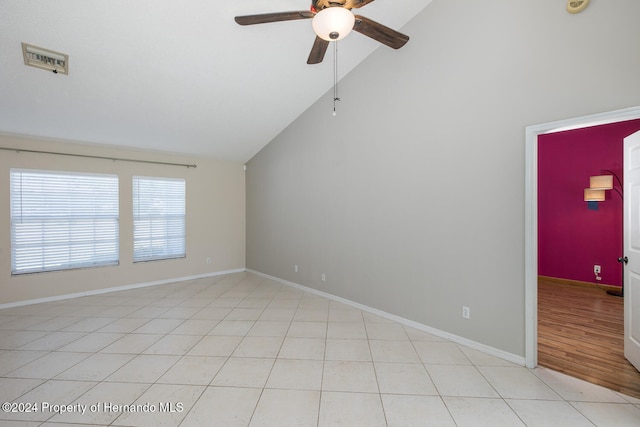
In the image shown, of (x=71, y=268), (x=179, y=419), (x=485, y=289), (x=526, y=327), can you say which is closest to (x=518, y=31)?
(x=485, y=289)

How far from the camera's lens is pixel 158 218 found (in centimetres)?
493

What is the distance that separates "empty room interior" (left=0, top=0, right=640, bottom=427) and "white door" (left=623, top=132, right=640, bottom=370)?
0.05m

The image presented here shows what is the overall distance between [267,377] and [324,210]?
7.96 ft

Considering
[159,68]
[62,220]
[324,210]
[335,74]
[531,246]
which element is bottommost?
[531,246]

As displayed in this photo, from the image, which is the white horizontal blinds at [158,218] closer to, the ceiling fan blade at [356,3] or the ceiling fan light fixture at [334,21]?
the ceiling fan light fixture at [334,21]

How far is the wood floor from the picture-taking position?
216 centimetres

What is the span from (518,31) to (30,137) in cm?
594

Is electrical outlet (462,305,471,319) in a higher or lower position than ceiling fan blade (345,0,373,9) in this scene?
lower

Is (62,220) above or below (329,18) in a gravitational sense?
below

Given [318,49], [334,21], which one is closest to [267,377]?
[334,21]

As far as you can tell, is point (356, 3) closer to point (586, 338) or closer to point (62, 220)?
point (586, 338)

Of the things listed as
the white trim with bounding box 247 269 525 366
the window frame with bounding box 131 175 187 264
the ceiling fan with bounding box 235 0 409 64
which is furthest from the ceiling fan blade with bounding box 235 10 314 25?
the window frame with bounding box 131 175 187 264

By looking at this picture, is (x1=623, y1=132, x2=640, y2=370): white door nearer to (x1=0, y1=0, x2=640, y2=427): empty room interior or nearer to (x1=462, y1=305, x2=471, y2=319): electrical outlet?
(x1=0, y1=0, x2=640, y2=427): empty room interior

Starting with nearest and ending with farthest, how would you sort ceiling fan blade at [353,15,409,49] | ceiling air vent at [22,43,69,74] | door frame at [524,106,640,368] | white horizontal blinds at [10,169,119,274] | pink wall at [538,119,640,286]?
1. ceiling fan blade at [353,15,409,49]
2. door frame at [524,106,640,368]
3. ceiling air vent at [22,43,69,74]
4. white horizontal blinds at [10,169,119,274]
5. pink wall at [538,119,640,286]
